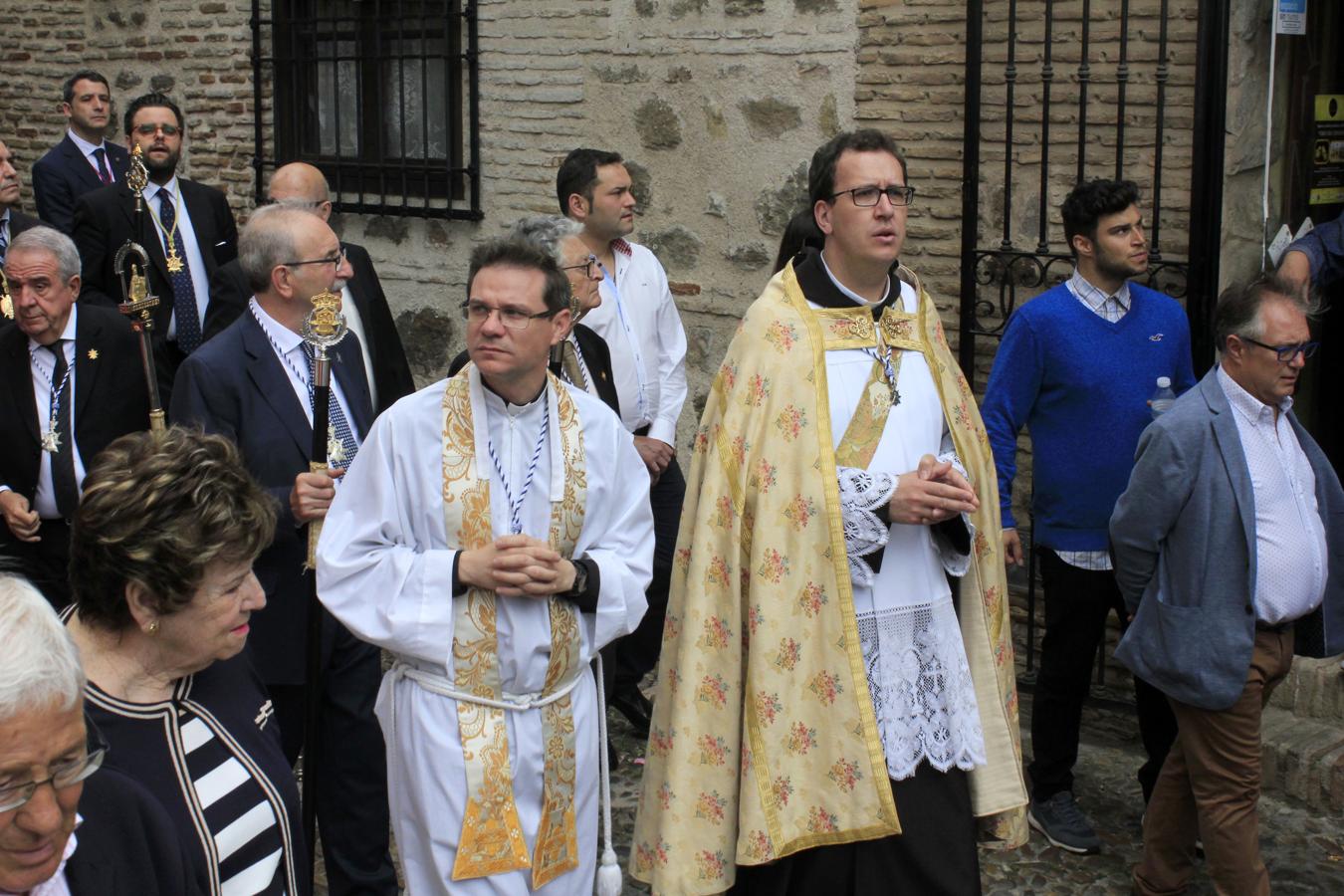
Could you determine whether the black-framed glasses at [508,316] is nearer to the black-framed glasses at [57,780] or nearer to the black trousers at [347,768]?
the black trousers at [347,768]

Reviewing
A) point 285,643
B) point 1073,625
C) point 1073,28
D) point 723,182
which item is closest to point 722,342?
point 723,182

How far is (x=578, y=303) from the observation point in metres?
4.95

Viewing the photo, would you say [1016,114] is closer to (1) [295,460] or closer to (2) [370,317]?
(2) [370,317]

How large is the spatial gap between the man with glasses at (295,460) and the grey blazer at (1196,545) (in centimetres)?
213

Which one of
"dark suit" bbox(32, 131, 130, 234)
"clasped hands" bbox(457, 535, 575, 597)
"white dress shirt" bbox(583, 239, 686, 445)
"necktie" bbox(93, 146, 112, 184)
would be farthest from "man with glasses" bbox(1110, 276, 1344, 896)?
"necktie" bbox(93, 146, 112, 184)

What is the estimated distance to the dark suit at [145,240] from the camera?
7.08 meters

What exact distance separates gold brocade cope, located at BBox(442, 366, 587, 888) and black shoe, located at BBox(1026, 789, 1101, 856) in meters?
2.09

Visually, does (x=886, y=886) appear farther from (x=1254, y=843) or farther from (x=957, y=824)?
(x=1254, y=843)

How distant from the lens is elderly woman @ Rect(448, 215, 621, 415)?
5.05 m

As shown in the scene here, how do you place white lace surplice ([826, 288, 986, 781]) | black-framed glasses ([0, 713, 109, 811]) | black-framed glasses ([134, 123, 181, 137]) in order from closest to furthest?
A: 1. black-framed glasses ([0, 713, 109, 811])
2. white lace surplice ([826, 288, 986, 781])
3. black-framed glasses ([134, 123, 181, 137])

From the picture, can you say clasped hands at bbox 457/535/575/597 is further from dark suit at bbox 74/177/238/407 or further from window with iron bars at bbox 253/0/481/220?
window with iron bars at bbox 253/0/481/220

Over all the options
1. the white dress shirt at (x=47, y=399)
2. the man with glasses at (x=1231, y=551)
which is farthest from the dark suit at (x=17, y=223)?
the man with glasses at (x=1231, y=551)

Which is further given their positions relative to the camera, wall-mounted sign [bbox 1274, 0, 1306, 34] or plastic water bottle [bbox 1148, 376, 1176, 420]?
wall-mounted sign [bbox 1274, 0, 1306, 34]

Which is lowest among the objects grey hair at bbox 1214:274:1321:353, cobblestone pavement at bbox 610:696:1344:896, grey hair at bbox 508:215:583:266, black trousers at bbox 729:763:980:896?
cobblestone pavement at bbox 610:696:1344:896
